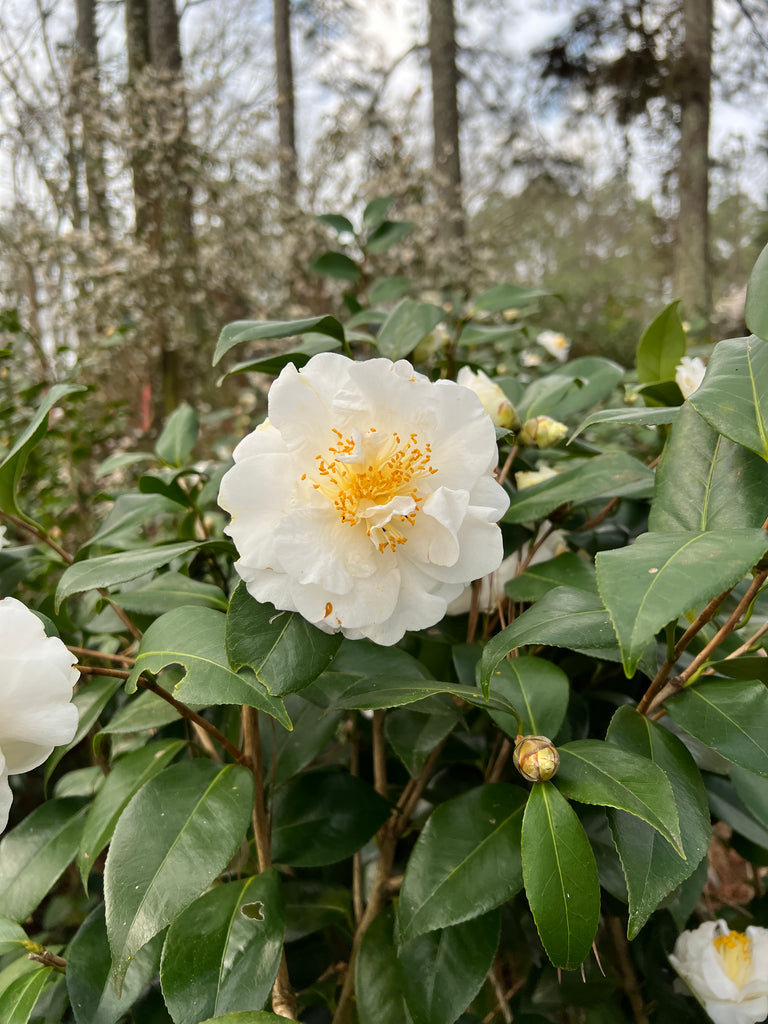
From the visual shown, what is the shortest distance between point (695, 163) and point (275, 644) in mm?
5499

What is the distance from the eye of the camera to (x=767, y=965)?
2.36 feet

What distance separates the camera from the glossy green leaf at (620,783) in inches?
16.7

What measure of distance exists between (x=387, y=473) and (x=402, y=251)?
11.4 ft

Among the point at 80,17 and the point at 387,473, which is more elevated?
the point at 80,17

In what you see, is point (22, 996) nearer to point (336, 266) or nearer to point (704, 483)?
point (704, 483)

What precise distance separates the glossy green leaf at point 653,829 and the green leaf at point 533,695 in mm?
51

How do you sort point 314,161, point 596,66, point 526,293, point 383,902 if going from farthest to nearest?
A: point 596,66, point 314,161, point 526,293, point 383,902

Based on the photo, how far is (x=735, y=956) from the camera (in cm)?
72

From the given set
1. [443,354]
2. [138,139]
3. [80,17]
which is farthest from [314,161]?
[443,354]

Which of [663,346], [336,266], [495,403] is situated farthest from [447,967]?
[336,266]

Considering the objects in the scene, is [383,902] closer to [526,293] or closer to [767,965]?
[767,965]

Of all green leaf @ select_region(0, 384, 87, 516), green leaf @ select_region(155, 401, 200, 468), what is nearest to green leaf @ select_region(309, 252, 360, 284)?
green leaf @ select_region(155, 401, 200, 468)

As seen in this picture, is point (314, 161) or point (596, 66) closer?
point (314, 161)

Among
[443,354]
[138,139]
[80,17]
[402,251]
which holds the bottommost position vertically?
[443,354]
